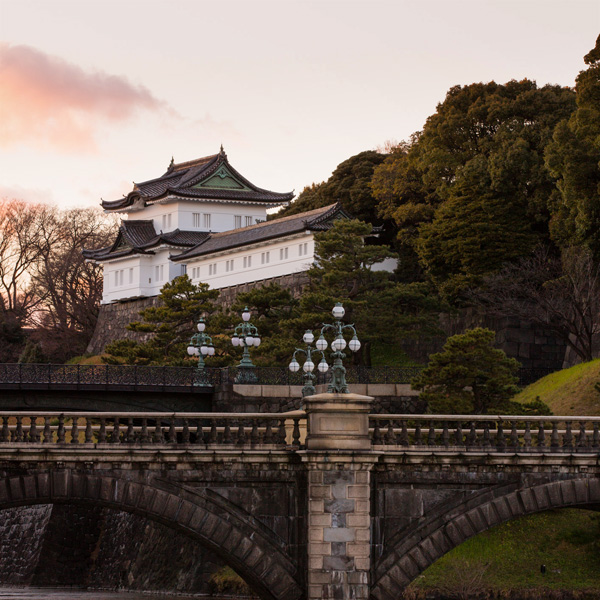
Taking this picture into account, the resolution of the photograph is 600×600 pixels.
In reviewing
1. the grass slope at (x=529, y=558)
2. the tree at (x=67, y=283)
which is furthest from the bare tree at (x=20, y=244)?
the grass slope at (x=529, y=558)

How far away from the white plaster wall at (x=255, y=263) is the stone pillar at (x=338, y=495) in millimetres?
40398

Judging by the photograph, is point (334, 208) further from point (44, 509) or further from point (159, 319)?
point (44, 509)

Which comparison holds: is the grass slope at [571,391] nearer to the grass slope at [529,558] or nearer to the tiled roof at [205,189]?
the grass slope at [529,558]

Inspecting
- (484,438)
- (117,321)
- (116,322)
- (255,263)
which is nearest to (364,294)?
(255,263)

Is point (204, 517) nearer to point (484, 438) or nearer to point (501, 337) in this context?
point (484, 438)

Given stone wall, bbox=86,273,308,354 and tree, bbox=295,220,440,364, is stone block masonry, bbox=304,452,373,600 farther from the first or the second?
stone wall, bbox=86,273,308,354

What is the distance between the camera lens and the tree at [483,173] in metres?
63.6

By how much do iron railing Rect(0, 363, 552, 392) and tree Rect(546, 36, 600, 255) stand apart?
9.09 m

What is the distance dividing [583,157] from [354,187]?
84.3 ft

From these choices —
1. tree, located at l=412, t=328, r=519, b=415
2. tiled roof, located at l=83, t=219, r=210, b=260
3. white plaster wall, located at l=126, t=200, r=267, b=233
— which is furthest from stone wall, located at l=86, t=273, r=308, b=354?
tree, located at l=412, t=328, r=519, b=415

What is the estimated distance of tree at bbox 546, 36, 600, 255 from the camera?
182ft

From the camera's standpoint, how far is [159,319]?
2692 inches

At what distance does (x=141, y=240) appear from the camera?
3622 inches

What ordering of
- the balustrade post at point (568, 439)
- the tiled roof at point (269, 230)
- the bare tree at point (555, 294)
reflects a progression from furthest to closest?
the tiled roof at point (269, 230)
the bare tree at point (555, 294)
the balustrade post at point (568, 439)
